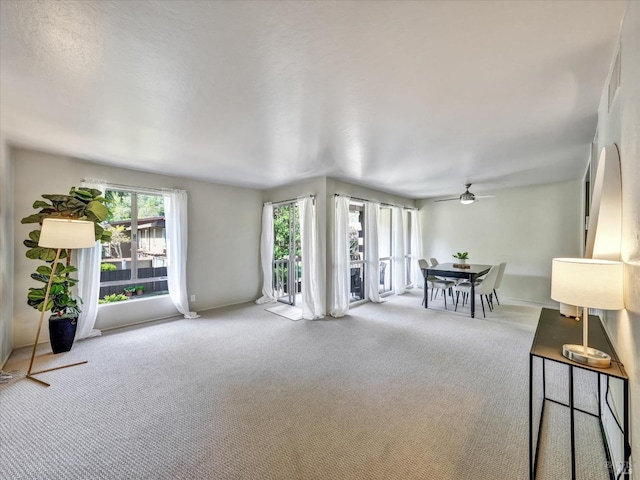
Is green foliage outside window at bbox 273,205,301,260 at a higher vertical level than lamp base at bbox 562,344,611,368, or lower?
higher

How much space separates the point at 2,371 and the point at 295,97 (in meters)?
4.03

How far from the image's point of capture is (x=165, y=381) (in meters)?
2.57

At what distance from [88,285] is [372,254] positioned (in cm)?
484

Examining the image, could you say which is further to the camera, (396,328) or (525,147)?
(396,328)

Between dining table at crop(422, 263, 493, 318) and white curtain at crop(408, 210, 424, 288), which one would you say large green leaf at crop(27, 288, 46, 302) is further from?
white curtain at crop(408, 210, 424, 288)

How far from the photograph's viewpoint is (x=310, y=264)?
468 cm

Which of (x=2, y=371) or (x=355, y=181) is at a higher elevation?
(x=355, y=181)

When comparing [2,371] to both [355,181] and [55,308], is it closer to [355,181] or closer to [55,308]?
[55,308]

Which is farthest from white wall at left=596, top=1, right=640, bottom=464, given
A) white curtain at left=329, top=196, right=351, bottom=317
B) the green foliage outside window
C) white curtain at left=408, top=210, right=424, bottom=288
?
white curtain at left=408, top=210, right=424, bottom=288

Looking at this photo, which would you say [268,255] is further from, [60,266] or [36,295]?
[36,295]

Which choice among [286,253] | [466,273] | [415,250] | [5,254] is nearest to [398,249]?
[415,250]

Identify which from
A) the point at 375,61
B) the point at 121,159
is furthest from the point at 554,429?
the point at 121,159

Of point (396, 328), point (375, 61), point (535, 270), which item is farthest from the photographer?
point (535, 270)

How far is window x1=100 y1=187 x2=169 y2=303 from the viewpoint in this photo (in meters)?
4.17
